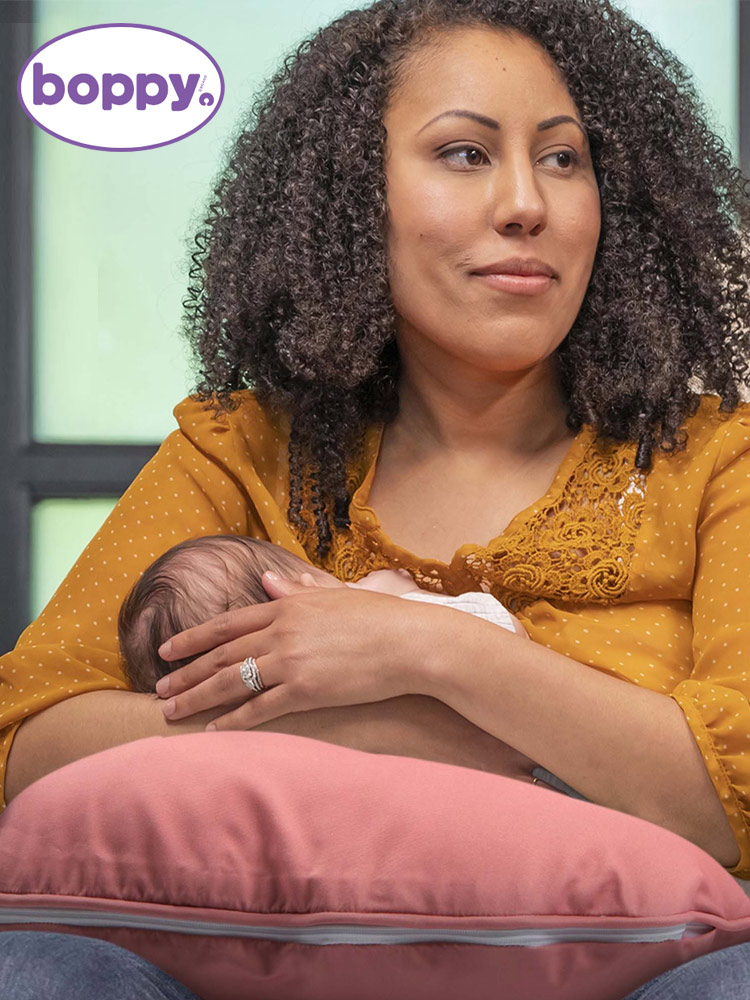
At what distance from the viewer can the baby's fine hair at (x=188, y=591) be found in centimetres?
132

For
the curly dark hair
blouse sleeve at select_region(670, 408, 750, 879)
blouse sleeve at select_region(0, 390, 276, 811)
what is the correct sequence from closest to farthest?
blouse sleeve at select_region(670, 408, 750, 879) → blouse sleeve at select_region(0, 390, 276, 811) → the curly dark hair

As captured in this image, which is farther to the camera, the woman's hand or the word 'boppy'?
the word 'boppy'

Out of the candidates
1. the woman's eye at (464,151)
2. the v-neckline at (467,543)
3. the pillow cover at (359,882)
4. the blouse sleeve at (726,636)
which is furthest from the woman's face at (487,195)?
the pillow cover at (359,882)

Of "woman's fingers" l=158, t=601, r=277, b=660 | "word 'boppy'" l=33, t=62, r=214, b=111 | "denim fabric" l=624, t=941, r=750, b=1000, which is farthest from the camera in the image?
"word 'boppy'" l=33, t=62, r=214, b=111

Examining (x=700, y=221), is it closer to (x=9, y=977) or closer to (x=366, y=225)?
Result: (x=366, y=225)

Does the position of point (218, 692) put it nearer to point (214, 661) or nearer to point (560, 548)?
point (214, 661)

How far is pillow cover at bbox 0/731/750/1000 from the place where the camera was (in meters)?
0.89

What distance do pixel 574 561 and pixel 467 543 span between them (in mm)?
146

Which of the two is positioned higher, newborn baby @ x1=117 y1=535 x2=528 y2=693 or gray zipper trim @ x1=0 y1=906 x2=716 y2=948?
newborn baby @ x1=117 y1=535 x2=528 y2=693

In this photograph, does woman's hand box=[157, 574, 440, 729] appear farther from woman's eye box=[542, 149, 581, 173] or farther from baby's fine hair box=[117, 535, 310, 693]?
woman's eye box=[542, 149, 581, 173]

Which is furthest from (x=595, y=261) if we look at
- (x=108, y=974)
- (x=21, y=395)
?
(x=21, y=395)

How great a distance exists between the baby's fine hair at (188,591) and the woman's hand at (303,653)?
0.04 m

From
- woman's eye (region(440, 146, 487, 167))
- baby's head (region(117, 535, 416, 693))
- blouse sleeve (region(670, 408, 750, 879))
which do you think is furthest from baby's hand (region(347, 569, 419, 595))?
woman's eye (region(440, 146, 487, 167))

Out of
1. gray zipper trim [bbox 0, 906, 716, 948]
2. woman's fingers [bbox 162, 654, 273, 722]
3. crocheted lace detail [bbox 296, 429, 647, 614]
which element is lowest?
gray zipper trim [bbox 0, 906, 716, 948]
